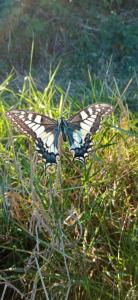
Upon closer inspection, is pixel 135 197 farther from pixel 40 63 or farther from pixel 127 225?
pixel 40 63

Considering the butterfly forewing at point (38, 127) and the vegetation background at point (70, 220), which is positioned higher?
the butterfly forewing at point (38, 127)

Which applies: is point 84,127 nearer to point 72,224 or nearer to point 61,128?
point 61,128

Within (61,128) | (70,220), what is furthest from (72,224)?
(61,128)

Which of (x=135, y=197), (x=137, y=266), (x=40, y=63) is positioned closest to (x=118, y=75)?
(x=40, y=63)

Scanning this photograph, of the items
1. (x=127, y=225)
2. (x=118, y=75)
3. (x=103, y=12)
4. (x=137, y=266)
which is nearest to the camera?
(x=137, y=266)

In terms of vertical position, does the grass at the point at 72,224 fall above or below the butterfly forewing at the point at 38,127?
below
